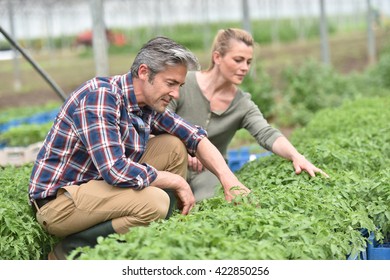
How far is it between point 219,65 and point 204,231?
7.33ft

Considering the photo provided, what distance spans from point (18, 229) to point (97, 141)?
1.94ft

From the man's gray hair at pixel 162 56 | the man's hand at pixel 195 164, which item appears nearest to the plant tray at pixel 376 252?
the man's gray hair at pixel 162 56

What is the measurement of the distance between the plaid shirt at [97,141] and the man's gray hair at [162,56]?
14 cm

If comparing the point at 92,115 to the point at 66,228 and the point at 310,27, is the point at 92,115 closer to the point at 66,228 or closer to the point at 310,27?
the point at 66,228

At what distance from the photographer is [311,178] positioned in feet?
13.4

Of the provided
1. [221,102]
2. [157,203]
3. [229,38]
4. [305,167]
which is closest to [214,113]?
[221,102]

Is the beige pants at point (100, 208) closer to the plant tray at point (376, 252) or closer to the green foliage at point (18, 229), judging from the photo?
the green foliage at point (18, 229)

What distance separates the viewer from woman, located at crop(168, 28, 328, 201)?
484 cm

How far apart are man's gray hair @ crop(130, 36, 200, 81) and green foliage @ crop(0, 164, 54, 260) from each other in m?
0.93

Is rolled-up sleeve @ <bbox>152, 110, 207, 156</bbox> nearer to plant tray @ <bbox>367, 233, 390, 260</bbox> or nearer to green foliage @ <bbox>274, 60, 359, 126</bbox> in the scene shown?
plant tray @ <bbox>367, 233, 390, 260</bbox>

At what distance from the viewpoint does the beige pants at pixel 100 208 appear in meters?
3.56

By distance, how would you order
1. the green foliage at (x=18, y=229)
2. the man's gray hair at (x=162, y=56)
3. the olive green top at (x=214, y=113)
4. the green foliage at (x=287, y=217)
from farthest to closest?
1. the olive green top at (x=214, y=113)
2. the man's gray hair at (x=162, y=56)
3. the green foliage at (x=18, y=229)
4. the green foliage at (x=287, y=217)

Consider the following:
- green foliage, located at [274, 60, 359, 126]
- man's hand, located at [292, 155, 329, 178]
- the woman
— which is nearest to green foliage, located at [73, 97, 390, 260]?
man's hand, located at [292, 155, 329, 178]

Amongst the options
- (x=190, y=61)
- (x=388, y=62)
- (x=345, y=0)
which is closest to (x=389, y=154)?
(x=190, y=61)
